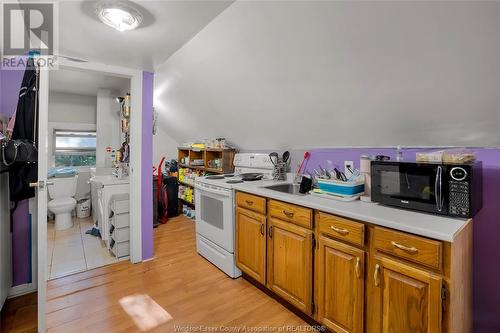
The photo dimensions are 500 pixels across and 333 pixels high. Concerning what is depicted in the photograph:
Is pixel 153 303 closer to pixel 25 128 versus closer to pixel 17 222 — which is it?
pixel 17 222

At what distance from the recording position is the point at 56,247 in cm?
300

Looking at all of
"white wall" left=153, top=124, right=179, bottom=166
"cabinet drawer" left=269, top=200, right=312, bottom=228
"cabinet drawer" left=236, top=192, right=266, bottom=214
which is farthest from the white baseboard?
"white wall" left=153, top=124, right=179, bottom=166

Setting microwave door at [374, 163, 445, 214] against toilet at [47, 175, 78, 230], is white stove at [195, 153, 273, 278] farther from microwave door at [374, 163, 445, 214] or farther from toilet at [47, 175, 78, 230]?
toilet at [47, 175, 78, 230]

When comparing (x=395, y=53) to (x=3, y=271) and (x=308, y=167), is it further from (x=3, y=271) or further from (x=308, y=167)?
(x=3, y=271)

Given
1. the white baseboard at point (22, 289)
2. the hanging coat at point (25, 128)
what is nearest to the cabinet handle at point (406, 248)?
the hanging coat at point (25, 128)

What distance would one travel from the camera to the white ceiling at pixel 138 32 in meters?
1.64

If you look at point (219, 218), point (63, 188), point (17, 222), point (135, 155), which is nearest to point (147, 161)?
point (135, 155)

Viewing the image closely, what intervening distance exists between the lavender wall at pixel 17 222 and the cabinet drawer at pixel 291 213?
82.5 inches

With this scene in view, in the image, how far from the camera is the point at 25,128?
1894 millimetres

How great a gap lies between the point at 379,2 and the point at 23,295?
3338 mm

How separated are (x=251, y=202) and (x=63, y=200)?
3.20 metres

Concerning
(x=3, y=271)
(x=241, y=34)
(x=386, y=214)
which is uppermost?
(x=241, y=34)

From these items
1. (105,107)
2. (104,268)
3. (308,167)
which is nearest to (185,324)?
(104,268)

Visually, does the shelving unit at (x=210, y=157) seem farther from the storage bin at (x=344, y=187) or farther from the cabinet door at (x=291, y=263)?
the storage bin at (x=344, y=187)
